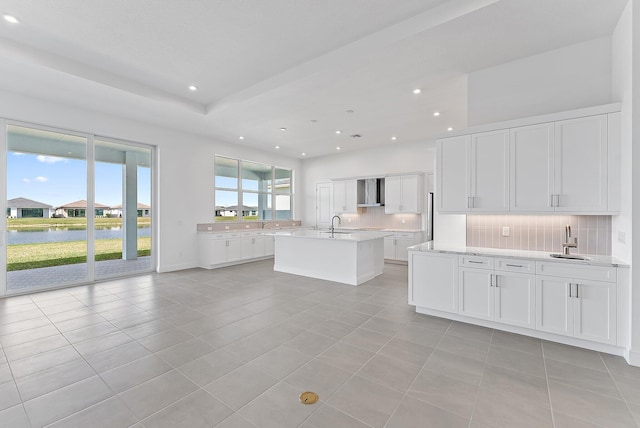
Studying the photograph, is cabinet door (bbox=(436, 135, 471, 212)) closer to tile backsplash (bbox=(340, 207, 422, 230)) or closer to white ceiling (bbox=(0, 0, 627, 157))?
white ceiling (bbox=(0, 0, 627, 157))

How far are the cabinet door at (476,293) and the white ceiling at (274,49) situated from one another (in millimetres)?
2570

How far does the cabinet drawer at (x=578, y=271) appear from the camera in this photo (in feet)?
8.52

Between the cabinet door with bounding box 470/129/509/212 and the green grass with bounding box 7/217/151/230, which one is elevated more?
the cabinet door with bounding box 470/129/509/212

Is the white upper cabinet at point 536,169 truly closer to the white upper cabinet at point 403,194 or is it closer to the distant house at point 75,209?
the white upper cabinet at point 403,194

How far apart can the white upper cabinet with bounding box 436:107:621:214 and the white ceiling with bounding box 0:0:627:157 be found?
0.98 meters

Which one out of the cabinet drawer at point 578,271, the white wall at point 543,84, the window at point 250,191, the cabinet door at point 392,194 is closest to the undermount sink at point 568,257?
the cabinet drawer at point 578,271

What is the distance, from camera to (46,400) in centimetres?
199

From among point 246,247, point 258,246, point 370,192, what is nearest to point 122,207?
point 246,247

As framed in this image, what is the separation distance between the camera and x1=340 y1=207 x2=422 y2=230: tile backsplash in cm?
759

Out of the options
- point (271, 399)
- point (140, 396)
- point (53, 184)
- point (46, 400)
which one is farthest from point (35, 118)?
point (271, 399)

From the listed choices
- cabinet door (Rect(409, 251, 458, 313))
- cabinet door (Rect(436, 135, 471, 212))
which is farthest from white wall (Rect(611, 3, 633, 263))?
cabinet door (Rect(409, 251, 458, 313))

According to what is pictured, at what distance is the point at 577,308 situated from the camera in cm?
271

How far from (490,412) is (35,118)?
6.99m

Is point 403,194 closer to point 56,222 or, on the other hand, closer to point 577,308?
point 577,308
